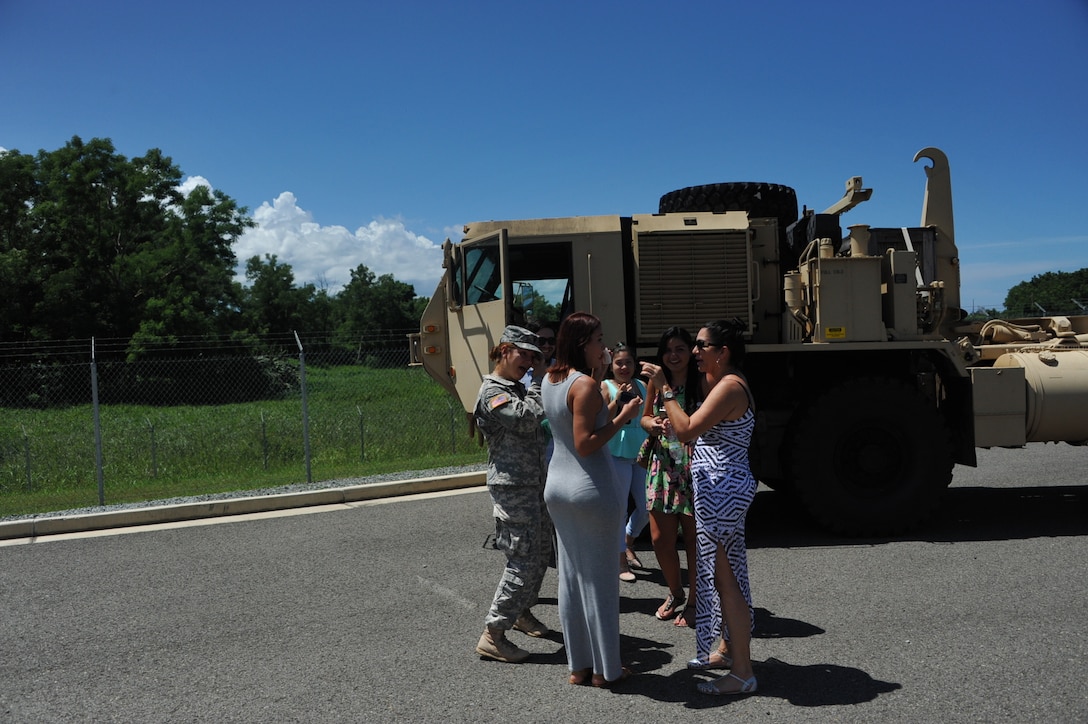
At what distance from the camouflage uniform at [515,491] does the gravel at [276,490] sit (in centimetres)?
613

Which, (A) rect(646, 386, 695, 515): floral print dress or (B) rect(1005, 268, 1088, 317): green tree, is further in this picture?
(B) rect(1005, 268, 1088, 317): green tree

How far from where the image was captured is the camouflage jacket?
181 inches

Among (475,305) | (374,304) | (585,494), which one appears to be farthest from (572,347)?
(374,304)

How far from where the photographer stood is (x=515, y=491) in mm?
4684

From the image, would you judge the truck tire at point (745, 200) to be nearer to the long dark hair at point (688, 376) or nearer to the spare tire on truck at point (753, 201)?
the spare tire on truck at point (753, 201)

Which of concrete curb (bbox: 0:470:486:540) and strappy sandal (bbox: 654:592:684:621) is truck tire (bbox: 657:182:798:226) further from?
concrete curb (bbox: 0:470:486:540)

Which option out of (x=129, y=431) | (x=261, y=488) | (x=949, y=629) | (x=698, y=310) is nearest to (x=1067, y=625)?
(x=949, y=629)

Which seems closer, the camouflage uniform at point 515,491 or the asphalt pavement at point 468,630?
the asphalt pavement at point 468,630

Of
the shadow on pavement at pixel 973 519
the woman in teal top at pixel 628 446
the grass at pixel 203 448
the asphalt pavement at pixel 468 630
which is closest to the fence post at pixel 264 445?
the grass at pixel 203 448

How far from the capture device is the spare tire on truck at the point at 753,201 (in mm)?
8078

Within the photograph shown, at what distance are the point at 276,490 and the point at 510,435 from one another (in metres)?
6.68

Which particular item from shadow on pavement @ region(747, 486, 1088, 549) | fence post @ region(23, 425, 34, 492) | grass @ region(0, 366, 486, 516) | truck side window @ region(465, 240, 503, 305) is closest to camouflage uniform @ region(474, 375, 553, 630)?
truck side window @ region(465, 240, 503, 305)

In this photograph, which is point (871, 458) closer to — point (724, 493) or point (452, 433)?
point (724, 493)

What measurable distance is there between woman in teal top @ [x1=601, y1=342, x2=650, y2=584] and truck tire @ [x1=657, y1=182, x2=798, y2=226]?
2.92 m
